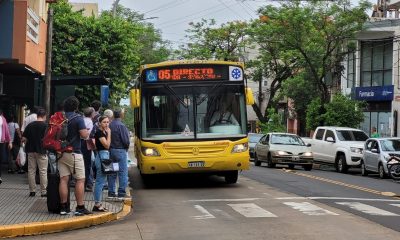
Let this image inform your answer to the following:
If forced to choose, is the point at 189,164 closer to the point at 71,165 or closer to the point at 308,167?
the point at 71,165

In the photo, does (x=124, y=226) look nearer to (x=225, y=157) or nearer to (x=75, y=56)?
(x=225, y=157)

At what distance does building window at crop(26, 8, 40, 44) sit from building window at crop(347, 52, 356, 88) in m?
26.9

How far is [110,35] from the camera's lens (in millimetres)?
29234

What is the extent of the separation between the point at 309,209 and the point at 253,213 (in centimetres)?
133

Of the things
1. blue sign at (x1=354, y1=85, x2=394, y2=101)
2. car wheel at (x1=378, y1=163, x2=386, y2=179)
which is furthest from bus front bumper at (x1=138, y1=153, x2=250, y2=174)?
blue sign at (x1=354, y1=85, x2=394, y2=101)

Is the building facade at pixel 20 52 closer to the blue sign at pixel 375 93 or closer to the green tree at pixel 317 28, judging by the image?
the green tree at pixel 317 28

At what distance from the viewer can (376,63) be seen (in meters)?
39.0

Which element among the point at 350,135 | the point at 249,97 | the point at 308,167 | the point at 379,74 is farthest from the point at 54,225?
the point at 379,74

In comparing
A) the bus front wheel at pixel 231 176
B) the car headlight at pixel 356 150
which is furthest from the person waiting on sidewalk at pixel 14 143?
the car headlight at pixel 356 150

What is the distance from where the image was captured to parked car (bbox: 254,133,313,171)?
1046 inches

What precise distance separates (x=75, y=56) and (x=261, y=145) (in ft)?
30.6

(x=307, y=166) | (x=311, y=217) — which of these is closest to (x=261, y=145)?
(x=307, y=166)

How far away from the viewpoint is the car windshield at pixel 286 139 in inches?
1079

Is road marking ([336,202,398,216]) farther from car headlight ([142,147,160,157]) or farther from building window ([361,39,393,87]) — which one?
building window ([361,39,393,87])
